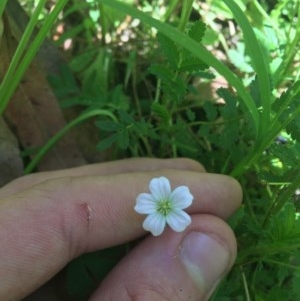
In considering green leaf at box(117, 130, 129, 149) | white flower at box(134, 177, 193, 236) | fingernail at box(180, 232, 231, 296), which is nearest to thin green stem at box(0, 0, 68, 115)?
green leaf at box(117, 130, 129, 149)

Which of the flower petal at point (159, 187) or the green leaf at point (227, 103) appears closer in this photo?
the flower petal at point (159, 187)

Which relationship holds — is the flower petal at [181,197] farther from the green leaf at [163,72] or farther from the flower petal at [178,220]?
the green leaf at [163,72]

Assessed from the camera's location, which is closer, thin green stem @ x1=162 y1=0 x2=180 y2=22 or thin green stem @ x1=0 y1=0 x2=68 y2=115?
thin green stem @ x1=0 y1=0 x2=68 y2=115

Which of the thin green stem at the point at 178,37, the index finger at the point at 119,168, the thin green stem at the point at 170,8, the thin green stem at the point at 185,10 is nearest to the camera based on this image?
the thin green stem at the point at 178,37

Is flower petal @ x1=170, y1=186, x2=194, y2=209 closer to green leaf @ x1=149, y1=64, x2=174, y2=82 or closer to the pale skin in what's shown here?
the pale skin

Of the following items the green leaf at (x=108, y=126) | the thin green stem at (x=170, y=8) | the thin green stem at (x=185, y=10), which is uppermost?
the thin green stem at (x=185, y=10)

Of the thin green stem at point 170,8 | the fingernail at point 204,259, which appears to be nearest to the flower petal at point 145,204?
the fingernail at point 204,259
